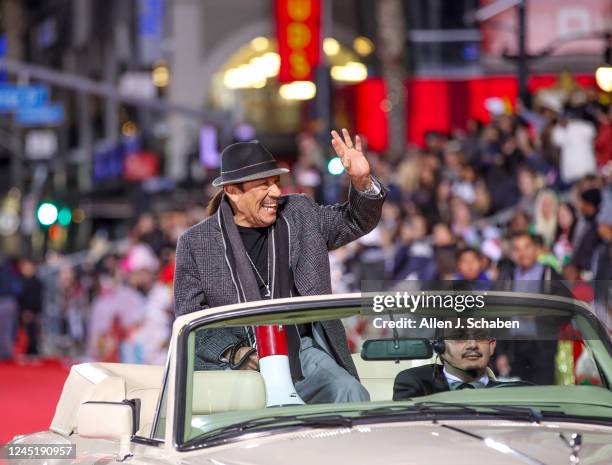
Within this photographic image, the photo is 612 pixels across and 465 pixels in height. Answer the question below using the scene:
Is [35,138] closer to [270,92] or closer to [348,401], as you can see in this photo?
[270,92]

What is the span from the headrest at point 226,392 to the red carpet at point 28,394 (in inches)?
298

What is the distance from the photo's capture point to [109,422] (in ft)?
17.3

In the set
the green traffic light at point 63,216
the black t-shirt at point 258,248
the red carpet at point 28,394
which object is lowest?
the red carpet at point 28,394

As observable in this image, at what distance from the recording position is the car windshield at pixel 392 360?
5324 millimetres

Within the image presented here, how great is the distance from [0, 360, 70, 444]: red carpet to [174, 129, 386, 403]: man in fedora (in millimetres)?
6117

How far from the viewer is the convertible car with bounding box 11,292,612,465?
15.7 feet

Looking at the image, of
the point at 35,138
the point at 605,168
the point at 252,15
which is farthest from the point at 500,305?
the point at 35,138

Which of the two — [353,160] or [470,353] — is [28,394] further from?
[470,353]

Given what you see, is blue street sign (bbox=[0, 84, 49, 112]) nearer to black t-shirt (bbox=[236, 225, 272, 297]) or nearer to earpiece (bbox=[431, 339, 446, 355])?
black t-shirt (bbox=[236, 225, 272, 297])

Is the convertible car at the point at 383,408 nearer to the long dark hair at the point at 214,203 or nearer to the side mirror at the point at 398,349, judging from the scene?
the side mirror at the point at 398,349

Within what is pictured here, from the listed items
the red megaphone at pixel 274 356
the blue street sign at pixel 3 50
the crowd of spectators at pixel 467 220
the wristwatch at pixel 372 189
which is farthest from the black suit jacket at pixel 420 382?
the blue street sign at pixel 3 50

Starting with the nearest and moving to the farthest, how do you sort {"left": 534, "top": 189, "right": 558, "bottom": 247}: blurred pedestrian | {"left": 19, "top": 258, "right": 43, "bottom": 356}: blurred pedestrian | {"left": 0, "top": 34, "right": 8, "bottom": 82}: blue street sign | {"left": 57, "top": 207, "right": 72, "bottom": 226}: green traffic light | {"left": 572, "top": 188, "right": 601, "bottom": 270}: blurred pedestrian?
{"left": 572, "top": 188, "right": 601, "bottom": 270}: blurred pedestrian
{"left": 534, "top": 189, "right": 558, "bottom": 247}: blurred pedestrian
{"left": 19, "top": 258, "right": 43, "bottom": 356}: blurred pedestrian
{"left": 57, "top": 207, "right": 72, "bottom": 226}: green traffic light
{"left": 0, "top": 34, "right": 8, "bottom": 82}: blue street sign

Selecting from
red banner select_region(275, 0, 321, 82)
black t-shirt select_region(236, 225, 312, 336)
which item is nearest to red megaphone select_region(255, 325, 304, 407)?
black t-shirt select_region(236, 225, 312, 336)

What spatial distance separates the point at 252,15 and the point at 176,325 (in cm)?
4100
